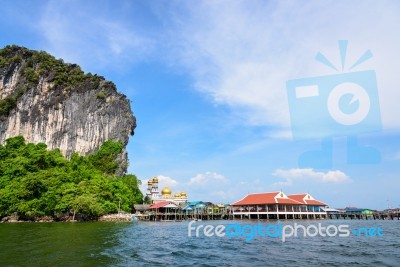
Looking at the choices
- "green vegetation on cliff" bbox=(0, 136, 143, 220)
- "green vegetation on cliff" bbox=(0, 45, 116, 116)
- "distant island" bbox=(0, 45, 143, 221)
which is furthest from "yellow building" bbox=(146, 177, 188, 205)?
"green vegetation on cliff" bbox=(0, 45, 116, 116)

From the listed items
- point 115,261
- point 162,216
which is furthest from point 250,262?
point 162,216

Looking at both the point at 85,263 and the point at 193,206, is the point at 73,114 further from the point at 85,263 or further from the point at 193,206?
the point at 85,263

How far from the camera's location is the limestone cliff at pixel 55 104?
6353 centimetres

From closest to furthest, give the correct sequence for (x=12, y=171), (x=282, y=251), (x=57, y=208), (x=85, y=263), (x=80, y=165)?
(x=85, y=263) → (x=282, y=251) → (x=57, y=208) → (x=12, y=171) → (x=80, y=165)

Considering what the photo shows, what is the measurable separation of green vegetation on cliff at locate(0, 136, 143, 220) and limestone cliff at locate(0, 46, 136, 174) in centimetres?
483

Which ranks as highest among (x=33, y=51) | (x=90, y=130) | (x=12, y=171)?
(x=33, y=51)

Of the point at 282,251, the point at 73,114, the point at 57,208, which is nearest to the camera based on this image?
the point at 282,251

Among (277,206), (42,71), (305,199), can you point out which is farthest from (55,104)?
(305,199)

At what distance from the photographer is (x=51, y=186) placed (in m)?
47.3

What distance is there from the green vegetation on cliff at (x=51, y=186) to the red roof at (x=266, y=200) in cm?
2037

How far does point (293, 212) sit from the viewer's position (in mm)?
54250

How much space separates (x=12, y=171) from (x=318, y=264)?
48.5 meters

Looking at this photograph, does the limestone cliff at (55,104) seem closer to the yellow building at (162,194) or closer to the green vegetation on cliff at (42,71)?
the green vegetation on cliff at (42,71)

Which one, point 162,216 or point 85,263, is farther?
point 162,216
